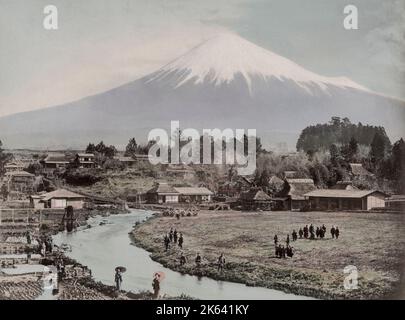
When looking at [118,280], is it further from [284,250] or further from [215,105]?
[215,105]

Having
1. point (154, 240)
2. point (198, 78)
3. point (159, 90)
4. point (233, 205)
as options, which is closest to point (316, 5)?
point (198, 78)

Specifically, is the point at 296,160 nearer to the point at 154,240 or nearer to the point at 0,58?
the point at 154,240

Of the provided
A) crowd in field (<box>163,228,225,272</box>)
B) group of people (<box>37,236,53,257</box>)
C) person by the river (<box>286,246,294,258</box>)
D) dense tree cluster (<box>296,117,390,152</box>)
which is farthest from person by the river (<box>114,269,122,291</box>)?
dense tree cluster (<box>296,117,390,152</box>)

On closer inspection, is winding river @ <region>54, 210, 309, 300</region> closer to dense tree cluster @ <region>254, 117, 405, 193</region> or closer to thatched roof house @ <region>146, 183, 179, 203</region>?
thatched roof house @ <region>146, 183, 179, 203</region>

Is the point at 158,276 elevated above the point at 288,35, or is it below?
below

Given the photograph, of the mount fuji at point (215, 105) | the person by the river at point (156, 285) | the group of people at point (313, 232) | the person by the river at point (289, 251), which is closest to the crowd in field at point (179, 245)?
the person by the river at point (156, 285)

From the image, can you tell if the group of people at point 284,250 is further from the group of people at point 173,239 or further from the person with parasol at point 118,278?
the person with parasol at point 118,278
